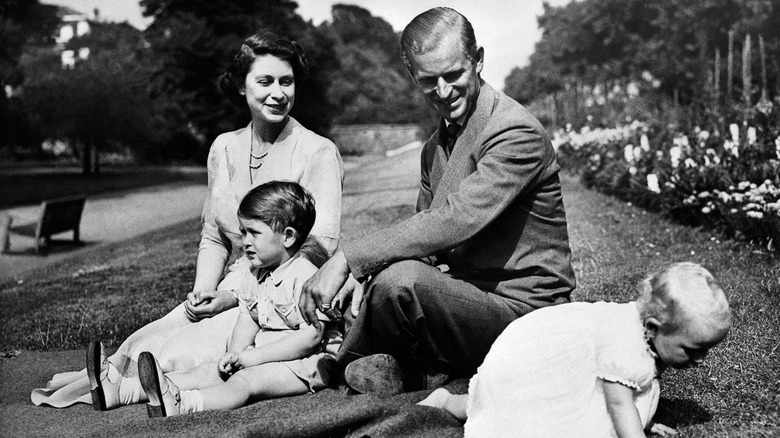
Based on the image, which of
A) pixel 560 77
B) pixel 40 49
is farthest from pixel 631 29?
pixel 40 49

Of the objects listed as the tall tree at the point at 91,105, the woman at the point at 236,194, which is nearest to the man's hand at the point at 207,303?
the woman at the point at 236,194

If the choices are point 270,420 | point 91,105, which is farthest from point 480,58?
point 91,105

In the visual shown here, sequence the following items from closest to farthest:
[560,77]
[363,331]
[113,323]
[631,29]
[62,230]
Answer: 1. [363,331]
2. [113,323]
3. [62,230]
4. [631,29]
5. [560,77]

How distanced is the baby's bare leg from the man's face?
107cm

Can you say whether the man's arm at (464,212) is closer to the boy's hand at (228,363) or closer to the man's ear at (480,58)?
the man's ear at (480,58)

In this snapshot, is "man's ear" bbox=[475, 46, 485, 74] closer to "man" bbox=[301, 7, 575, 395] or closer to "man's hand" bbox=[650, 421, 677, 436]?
"man" bbox=[301, 7, 575, 395]

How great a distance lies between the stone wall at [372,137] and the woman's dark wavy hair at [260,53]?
5302 centimetres

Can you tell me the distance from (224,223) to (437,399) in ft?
5.27

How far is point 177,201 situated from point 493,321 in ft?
61.7

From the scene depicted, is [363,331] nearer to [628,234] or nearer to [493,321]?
[493,321]

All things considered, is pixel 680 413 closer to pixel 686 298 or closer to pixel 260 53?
pixel 686 298

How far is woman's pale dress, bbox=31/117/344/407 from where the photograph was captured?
3789 mm

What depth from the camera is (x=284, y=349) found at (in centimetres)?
356

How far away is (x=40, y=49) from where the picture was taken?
38062mm
